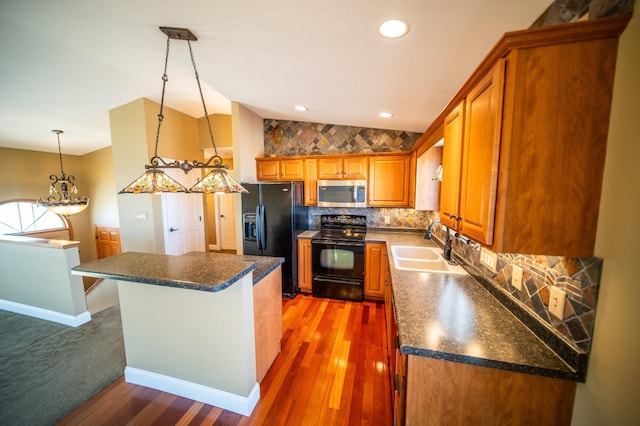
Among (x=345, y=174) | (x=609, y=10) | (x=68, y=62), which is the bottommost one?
(x=345, y=174)

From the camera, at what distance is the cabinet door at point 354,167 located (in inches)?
127

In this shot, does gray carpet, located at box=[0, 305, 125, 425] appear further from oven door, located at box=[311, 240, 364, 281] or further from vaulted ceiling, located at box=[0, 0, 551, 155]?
vaulted ceiling, located at box=[0, 0, 551, 155]

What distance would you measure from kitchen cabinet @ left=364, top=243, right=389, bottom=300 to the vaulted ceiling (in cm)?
172

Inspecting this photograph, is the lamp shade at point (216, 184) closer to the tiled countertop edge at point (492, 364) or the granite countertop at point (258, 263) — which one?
the granite countertop at point (258, 263)

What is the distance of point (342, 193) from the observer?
3311mm

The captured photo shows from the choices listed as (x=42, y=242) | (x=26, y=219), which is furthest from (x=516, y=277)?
(x=26, y=219)

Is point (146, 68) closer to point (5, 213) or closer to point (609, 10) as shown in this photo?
point (609, 10)

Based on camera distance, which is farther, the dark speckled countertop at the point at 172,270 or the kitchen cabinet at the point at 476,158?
the dark speckled countertop at the point at 172,270

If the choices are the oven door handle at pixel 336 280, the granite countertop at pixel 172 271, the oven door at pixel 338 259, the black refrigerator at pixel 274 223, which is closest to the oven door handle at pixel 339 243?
the oven door at pixel 338 259

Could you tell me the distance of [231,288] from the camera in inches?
59.2

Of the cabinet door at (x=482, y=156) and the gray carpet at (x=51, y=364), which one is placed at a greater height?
the cabinet door at (x=482, y=156)

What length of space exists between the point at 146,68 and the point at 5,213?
542 cm

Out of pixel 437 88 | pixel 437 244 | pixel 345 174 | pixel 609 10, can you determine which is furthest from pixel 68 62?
pixel 437 244

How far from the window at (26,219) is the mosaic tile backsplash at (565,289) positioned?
8093 mm
